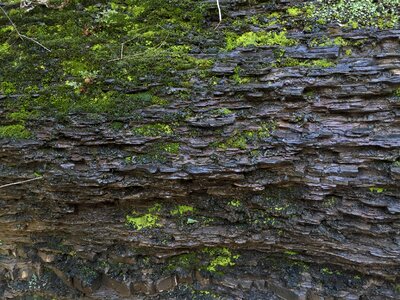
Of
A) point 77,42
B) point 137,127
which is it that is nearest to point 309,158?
point 137,127

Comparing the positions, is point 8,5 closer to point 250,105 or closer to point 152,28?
point 152,28

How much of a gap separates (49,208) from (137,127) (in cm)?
183

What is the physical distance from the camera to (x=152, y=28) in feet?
14.3

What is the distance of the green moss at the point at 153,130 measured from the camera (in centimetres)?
395

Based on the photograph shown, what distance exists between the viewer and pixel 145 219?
447cm

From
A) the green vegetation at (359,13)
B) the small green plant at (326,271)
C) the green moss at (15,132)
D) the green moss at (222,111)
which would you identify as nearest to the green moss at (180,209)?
the green moss at (222,111)

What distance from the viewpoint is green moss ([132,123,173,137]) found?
12.9ft

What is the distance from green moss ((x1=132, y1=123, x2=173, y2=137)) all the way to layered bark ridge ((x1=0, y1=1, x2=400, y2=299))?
0.18ft

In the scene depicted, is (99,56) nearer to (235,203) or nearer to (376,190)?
(235,203)

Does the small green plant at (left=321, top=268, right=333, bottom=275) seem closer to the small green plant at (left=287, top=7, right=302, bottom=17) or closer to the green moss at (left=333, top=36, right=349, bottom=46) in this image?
the green moss at (left=333, top=36, right=349, bottom=46)

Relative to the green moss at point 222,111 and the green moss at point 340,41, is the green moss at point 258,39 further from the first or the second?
the green moss at point 222,111

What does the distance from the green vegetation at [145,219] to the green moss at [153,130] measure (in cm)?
111

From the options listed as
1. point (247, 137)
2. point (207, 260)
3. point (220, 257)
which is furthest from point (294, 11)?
point (207, 260)

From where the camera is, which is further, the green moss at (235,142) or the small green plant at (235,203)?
the small green plant at (235,203)
